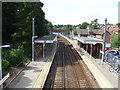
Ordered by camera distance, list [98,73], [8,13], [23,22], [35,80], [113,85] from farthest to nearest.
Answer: [8,13] < [23,22] < [98,73] < [35,80] < [113,85]

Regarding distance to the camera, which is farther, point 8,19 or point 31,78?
point 8,19

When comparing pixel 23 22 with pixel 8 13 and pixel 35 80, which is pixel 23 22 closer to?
pixel 8 13

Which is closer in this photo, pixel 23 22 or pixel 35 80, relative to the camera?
pixel 35 80

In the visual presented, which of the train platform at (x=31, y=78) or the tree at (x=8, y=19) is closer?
the train platform at (x=31, y=78)

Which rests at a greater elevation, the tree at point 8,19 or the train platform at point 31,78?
the tree at point 8,19

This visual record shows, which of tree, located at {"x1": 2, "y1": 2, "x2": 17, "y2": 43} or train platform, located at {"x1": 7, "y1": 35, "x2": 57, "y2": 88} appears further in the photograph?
tree, located at {"x1": 2, "y1": 2, "x2": 17, "y2": 43}

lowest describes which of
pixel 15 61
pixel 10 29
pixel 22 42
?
pixel 15 61

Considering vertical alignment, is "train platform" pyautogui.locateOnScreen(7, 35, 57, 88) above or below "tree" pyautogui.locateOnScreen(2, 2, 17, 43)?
below

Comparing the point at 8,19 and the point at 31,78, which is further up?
the point at 8,19

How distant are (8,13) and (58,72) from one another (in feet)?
54.2

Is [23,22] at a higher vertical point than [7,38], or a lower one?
higher

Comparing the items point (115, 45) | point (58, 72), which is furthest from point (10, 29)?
point (115, 45)

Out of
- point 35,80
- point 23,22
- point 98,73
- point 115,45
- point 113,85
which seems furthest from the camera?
point 115,45

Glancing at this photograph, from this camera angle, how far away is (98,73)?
610 inches
